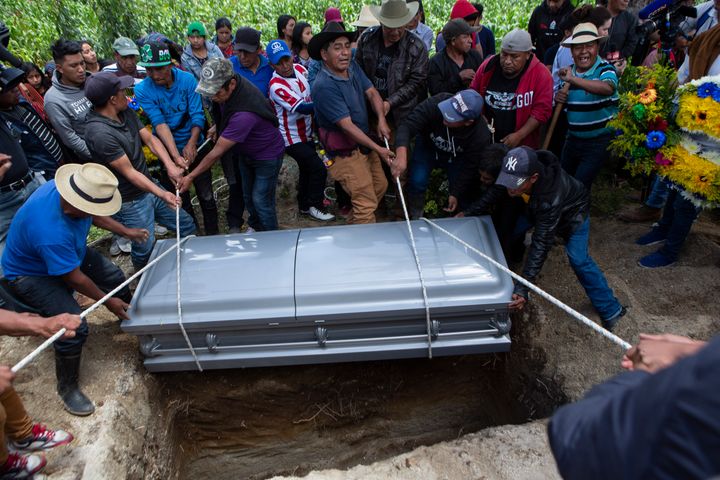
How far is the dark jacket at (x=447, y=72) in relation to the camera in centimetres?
429

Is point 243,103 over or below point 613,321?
over

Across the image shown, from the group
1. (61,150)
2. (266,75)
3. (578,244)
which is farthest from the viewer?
(266,75)

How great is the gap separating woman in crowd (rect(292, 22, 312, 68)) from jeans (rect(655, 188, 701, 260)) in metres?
3.66

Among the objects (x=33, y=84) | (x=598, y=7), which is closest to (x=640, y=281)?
(x=598, y=7)

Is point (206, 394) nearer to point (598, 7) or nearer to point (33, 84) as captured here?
point (33, 84)

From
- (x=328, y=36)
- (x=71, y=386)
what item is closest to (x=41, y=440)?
(x=71, y=386)

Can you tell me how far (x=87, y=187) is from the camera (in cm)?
276

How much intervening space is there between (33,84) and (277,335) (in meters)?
3.82

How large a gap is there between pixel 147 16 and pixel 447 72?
7.53 m

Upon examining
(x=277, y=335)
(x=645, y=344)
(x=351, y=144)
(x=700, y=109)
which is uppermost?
(x=700, y=109)

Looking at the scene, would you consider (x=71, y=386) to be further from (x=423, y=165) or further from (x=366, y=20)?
(x=366, y=20)

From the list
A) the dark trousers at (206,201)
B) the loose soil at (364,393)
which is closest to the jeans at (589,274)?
the loose soil at (364,393)

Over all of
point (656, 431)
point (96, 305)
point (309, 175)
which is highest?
point (656, 431)

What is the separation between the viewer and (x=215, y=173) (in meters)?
6.19
